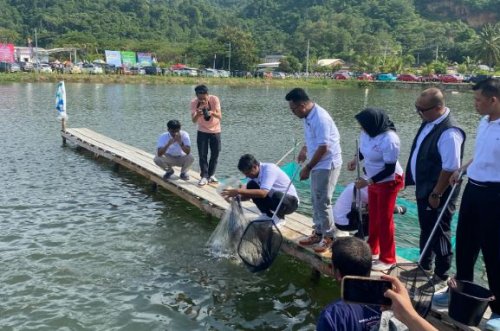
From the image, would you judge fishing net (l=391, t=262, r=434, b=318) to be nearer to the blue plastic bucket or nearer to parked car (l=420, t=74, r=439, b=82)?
the blue plastic bucket

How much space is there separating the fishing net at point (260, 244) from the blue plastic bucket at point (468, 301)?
7.13ft

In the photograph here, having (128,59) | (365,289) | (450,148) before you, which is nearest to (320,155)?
(450,148)

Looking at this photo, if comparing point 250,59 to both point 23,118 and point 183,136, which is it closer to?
point 23,118

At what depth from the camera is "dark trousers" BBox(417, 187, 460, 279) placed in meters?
4.51

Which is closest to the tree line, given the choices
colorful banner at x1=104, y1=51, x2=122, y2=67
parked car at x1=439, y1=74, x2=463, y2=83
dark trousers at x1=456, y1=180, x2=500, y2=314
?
parked car at x1=439, y1=74, x2=463, y2=83

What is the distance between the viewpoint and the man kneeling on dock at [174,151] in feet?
30.9

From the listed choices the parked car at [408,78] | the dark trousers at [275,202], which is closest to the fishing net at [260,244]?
the dark trousers at [275,202]

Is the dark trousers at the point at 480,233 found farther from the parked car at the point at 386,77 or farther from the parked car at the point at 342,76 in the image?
the parked car at the point at 342,76

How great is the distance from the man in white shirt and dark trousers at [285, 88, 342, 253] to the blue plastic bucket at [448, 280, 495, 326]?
→ 1.98 meters

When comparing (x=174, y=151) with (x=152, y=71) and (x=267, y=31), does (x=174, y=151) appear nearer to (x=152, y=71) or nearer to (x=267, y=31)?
(x=152, y=71)

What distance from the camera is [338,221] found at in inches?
226

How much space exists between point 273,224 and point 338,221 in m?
0.80

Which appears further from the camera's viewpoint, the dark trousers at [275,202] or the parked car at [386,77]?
the parked car at [386,77]

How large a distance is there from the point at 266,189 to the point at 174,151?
3.90m
